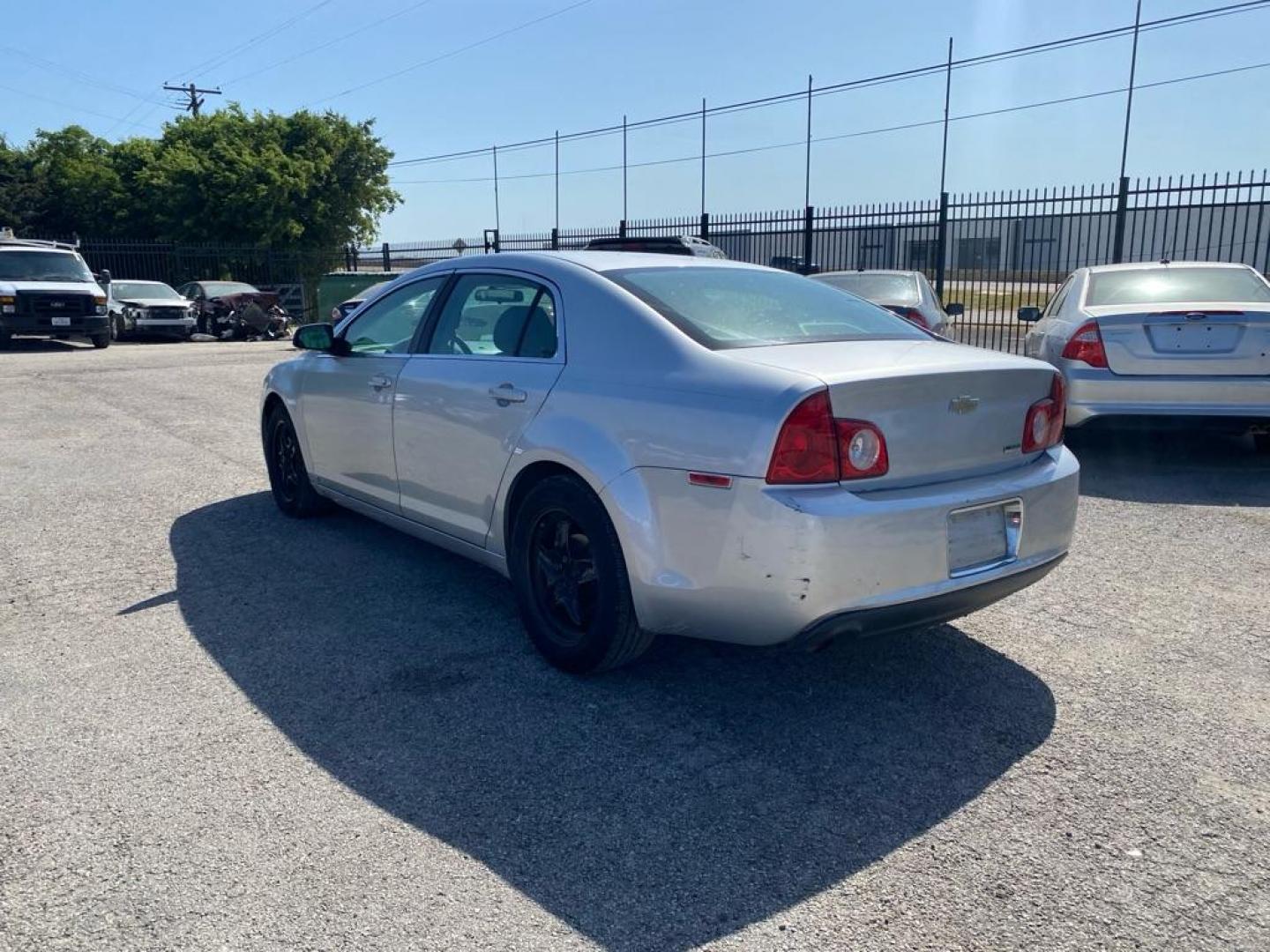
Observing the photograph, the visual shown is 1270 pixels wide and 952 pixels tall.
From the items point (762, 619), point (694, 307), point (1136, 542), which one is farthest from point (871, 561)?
point (1136, 542)

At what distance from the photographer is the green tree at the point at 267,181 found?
3081 cm

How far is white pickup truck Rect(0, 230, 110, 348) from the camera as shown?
1859cm

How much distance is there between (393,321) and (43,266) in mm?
17643

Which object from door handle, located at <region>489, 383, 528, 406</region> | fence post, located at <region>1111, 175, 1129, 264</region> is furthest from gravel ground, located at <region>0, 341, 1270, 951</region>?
fence post, located at <region>1111, 175, 1129, 264</region>

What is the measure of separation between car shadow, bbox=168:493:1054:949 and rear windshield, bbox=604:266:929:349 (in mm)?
1274

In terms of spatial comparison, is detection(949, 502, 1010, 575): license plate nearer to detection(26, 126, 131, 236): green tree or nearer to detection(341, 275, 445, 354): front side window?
detection(341, 275, 445, 354): front side window

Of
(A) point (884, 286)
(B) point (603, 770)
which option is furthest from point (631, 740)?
(A) point (884, 286)

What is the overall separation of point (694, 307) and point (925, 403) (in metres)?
1.00

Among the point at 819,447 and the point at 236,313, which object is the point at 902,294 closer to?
the point at 819,447

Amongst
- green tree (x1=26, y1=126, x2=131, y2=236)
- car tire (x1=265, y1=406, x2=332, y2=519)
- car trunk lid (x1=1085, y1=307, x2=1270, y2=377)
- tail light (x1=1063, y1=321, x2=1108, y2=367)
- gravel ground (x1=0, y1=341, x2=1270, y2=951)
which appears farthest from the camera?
green tree (x1=26, y1=126, x2=131, y2=236)

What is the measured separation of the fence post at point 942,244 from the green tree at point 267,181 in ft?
69.2

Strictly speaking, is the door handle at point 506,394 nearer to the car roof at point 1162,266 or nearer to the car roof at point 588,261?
the car roof at point 588,261

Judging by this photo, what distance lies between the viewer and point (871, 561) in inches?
126

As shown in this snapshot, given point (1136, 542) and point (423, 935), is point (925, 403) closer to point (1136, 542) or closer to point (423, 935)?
point (423, 935)
